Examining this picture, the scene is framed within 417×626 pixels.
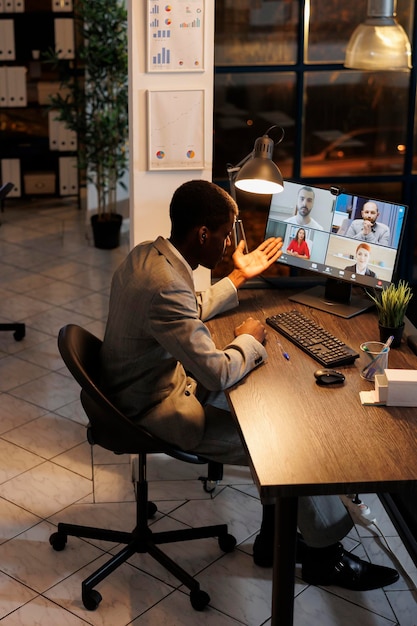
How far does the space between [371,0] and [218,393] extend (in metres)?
1.47

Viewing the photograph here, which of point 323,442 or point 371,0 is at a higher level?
point 371,0

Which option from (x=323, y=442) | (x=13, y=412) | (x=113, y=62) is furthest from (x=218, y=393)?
(x=113, y=62)

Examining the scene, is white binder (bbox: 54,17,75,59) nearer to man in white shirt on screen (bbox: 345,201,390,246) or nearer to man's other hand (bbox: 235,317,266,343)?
man in white shirt on screen (bbox: 345,201,390,246)

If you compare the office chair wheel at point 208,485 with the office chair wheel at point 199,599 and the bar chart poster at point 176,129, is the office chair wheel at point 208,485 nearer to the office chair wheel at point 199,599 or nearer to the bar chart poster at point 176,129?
the office chair wheel at point 199,599

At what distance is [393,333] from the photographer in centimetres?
305

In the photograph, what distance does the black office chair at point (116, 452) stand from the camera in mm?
2758

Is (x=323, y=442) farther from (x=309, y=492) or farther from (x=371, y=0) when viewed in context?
(x=371, y=0)

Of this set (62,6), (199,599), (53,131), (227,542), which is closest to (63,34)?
(62,6)

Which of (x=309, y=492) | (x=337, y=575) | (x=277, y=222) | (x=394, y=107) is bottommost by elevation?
(x=337, y=575)

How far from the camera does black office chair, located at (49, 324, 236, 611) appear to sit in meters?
2.76

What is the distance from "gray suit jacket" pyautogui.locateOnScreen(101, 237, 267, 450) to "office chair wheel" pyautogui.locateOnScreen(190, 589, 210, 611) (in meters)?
0.50

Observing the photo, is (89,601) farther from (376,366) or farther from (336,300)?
(336,300)

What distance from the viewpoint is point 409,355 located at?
301cm

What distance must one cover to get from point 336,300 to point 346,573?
0.98 m
